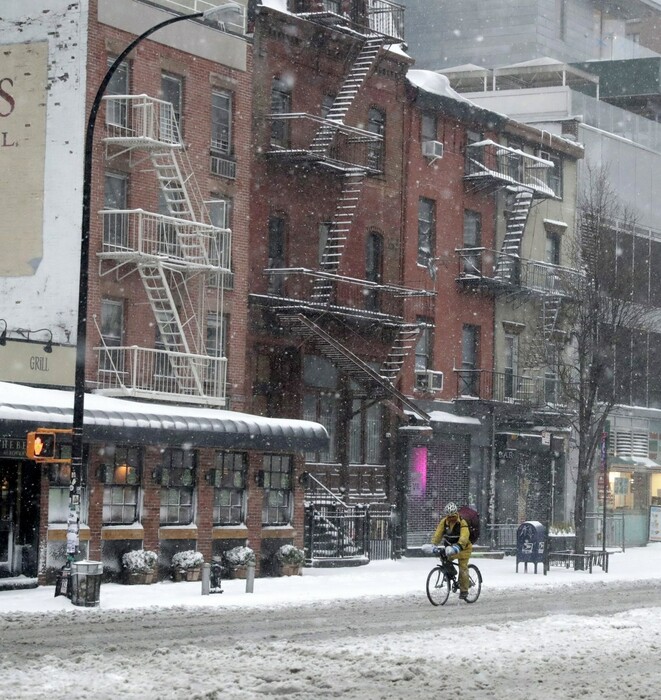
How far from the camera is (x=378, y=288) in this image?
4331 cm

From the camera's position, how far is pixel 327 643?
19.6 metres

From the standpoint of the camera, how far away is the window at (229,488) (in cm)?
3372

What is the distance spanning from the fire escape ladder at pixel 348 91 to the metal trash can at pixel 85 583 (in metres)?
18.0

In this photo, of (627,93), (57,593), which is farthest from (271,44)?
Result: (627,93)

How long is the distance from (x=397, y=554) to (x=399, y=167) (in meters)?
11.3

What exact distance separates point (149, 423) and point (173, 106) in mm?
9682

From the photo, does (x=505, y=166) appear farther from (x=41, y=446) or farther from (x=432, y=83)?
(x=41, y=446)

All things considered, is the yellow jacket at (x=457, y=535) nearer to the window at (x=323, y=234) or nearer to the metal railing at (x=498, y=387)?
the window at (x=323, y=234)

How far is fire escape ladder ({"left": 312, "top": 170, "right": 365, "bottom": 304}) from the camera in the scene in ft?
139

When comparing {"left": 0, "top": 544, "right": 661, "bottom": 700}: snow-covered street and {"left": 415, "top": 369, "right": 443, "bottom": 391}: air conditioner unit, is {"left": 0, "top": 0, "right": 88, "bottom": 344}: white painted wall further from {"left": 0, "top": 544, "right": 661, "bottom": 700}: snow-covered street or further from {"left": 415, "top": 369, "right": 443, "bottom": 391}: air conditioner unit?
{"left": 415, "top": 369, "right": 443, "bottom": 391}: air conditioner unit

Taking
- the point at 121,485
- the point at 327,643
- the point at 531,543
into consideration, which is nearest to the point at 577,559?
the point at 531,543

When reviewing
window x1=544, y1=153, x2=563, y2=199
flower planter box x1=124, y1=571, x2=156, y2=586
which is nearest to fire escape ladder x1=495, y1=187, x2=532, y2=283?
window x1=544, y1=153, x2=563, y2=199

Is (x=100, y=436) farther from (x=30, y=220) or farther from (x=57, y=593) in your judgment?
(x=30, y=220)

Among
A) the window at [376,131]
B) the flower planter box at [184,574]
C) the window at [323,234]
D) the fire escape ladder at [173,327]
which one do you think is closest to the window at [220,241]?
the fire escape ladder at [173,327]
